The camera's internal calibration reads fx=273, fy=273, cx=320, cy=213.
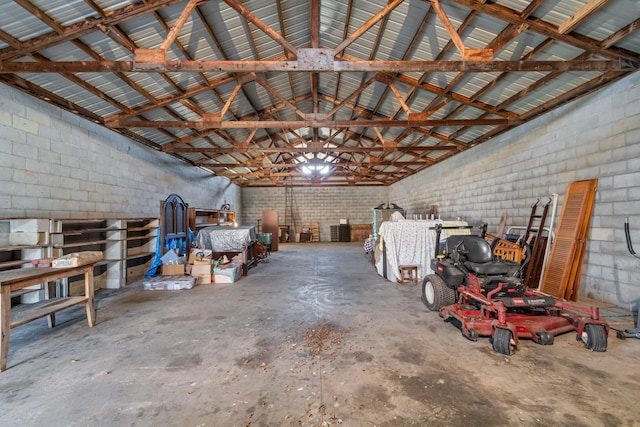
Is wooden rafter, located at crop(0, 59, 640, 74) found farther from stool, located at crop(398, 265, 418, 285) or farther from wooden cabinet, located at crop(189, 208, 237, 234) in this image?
wooden cabinet, located at crop(189, 208, 237, 234)

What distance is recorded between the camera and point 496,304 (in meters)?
2.79

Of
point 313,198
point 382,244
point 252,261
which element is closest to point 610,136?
point 382,244

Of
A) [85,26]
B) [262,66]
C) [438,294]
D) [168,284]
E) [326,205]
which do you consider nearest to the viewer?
[85,26]

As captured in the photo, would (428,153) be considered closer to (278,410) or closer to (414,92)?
(414,92)

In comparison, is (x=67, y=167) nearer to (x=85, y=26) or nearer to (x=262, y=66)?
(x=85, y=26)

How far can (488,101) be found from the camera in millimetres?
5398

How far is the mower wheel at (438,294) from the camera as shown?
372 centimetres

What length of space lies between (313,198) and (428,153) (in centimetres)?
747

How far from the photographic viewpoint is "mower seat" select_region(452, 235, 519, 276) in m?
3.37

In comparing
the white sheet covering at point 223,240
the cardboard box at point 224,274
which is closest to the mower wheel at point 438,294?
the cardboard box at point 224,274

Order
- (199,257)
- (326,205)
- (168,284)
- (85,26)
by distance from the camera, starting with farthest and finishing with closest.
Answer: (326,205), (199,257), (168,284), (85,26)

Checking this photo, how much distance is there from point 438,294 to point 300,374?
2316 millimetres

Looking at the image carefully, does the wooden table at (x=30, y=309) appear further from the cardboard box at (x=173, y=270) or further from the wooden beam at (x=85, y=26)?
the wooden beam at (x=85, y=26)

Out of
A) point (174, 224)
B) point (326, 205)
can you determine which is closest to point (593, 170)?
point (174, 224)
